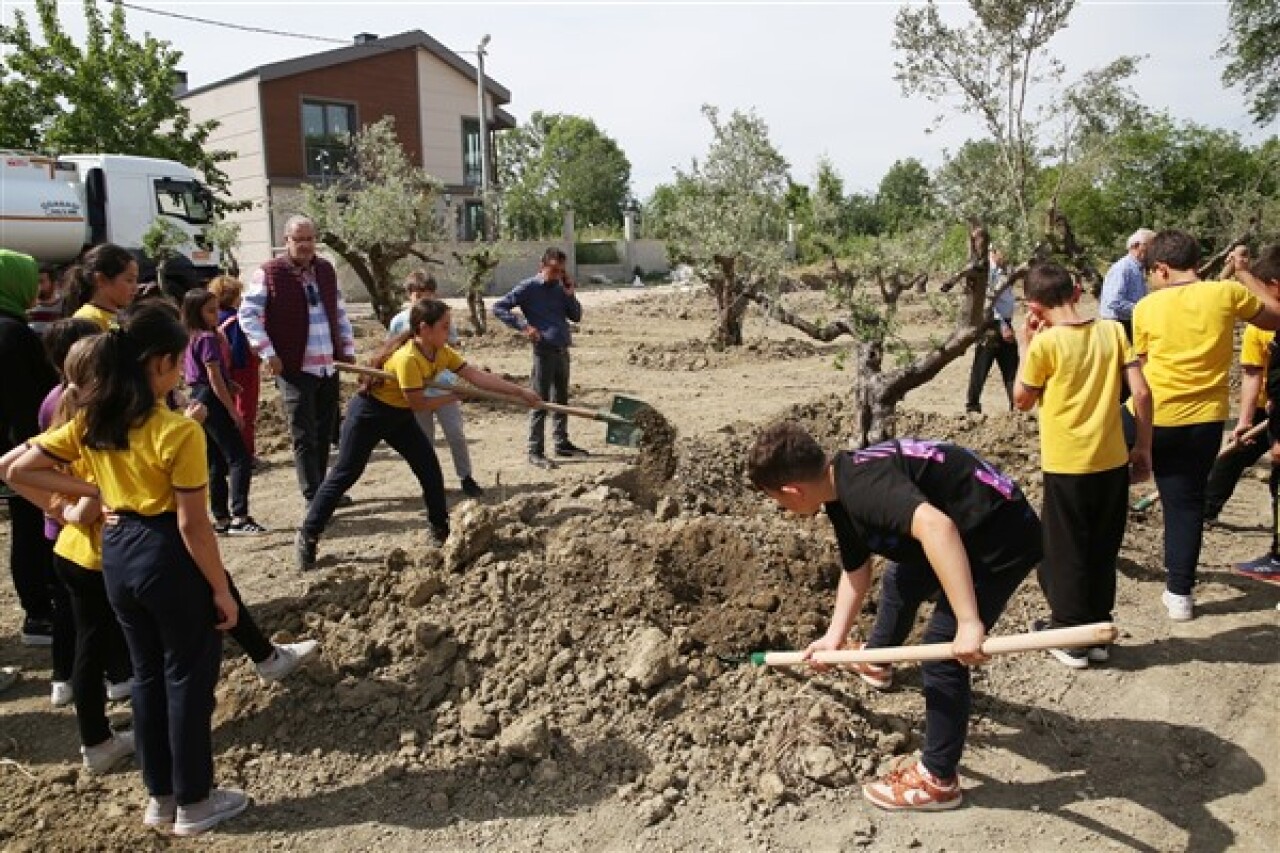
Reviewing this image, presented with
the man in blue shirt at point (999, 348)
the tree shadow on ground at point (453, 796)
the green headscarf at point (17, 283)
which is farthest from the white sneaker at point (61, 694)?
the man in blue shirt at point (999, 348)

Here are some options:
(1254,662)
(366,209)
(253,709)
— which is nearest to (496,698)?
(253,709)

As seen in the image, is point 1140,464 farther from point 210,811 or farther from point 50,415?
point 50,415

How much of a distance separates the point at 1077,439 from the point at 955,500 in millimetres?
1281

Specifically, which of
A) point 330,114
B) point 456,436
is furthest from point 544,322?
point 330,114

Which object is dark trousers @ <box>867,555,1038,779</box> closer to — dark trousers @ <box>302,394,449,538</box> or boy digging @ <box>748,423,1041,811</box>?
boy digging @ <box>748,423,1041,811</box>

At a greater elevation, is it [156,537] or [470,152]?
[470,152]

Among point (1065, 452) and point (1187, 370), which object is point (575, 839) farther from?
point (1187, 370)

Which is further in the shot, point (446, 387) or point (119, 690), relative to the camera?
point (446, 387)

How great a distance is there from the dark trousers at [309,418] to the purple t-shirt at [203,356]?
0.38m

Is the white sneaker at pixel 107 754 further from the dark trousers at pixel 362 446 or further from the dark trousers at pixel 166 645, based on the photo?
the dark trousers at pixel 362 446

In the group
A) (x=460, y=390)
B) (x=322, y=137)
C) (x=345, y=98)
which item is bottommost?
(x=460, y=390)

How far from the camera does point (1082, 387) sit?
3850 millimetres

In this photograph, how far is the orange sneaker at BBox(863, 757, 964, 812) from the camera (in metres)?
3.09

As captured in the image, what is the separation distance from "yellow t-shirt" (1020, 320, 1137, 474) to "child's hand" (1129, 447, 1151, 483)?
332mm
